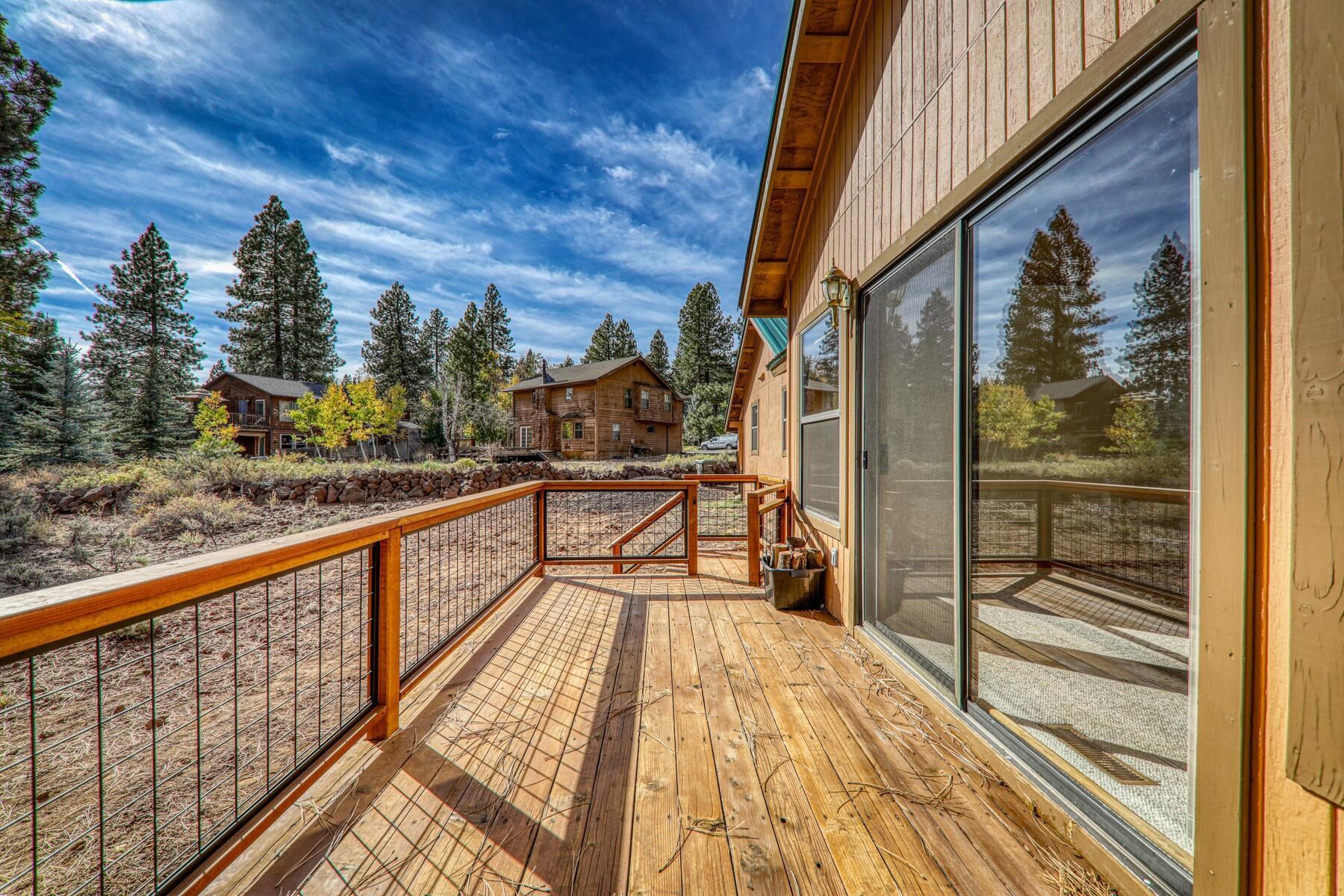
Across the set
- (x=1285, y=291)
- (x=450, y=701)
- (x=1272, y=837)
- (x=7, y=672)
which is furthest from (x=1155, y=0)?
(x=7, y=672)

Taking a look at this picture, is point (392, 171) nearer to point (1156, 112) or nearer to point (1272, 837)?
point (1156, 112)

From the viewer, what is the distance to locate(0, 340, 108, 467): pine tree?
1217 centimetres

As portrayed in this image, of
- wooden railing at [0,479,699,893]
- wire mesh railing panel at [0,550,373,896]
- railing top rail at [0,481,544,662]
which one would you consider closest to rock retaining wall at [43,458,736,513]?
wooden railing at [0,479,699,893]

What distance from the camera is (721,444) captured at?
28.6 m

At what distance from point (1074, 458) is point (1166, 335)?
18.5 inches

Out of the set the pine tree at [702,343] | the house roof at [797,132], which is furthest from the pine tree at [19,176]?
the pine tree at [702,343]

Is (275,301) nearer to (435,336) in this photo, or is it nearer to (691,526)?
(435,336)

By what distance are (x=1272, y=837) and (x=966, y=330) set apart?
1629 millimetres

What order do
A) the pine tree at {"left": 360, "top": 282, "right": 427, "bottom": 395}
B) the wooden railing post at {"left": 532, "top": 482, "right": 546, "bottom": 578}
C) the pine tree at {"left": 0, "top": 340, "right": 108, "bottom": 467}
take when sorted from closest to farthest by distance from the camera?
the wooden railing post at {"left": 532, "top": 482, "right": 546, "bottom": 578}, the pine tree at {"left": 0, "top": 340, "right": 108, "bottom": 467}, the pine tree at {"left": 360, "top": 282, "right": 427, "bottom": 395}

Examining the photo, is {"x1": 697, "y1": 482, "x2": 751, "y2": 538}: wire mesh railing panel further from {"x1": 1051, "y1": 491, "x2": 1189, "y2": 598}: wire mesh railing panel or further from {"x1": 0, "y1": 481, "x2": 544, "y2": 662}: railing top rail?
{"x1": 0, "y1": 481, "x2": 544, "y2": 662}: railing top rail

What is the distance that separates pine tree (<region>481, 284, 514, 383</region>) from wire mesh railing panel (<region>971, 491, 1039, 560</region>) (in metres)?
37.9

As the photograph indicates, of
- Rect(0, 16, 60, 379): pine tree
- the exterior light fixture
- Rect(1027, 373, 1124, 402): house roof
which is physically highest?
Rect(0, 16, 60, 379): pine tree

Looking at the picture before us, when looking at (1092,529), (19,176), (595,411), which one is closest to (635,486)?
(1092,529)

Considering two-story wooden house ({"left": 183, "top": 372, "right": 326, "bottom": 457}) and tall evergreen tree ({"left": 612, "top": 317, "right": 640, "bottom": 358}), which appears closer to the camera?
two-story wooden house ({"left": 183, "top": 372, "right": 326, "bottom": 457})
